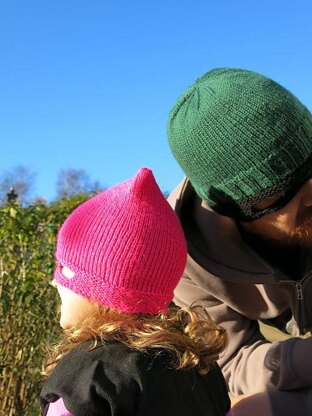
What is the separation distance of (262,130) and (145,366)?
3.03 ft

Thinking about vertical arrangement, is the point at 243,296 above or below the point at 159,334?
below

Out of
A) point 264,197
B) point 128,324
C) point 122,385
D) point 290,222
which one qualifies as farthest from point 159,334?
point 290,222

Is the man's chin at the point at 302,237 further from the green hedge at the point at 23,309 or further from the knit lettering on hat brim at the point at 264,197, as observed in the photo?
the green hedge at the point at 23,309

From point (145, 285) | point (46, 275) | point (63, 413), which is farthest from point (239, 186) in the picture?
point (46, 275)

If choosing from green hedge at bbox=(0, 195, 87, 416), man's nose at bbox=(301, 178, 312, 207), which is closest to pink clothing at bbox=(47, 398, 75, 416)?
man's nose at bbox=(301, 178, 312, 207)

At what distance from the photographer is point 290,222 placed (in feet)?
8.15

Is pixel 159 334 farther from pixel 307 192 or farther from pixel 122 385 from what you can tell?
pixel 307 192

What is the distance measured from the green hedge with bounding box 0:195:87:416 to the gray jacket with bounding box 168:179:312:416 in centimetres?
107

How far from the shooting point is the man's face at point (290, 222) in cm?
241

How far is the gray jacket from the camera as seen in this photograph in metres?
2.48

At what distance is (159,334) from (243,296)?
1.00m

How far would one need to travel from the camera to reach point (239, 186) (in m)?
2.34

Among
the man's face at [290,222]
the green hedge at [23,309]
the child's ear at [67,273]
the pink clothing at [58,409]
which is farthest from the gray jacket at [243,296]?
the green hedge at [23,309]

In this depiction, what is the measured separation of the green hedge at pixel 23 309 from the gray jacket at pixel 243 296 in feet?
3.51
